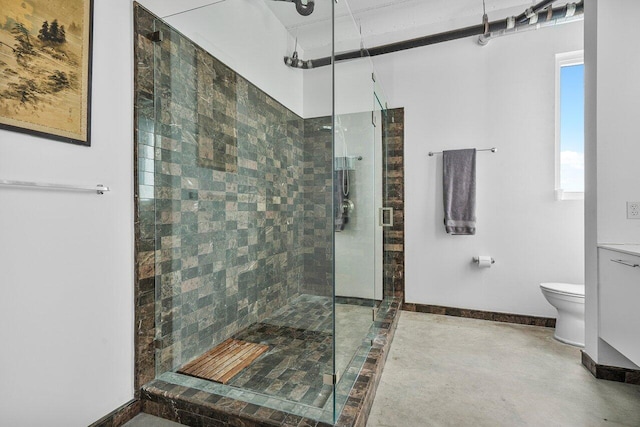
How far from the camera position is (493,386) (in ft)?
5.75

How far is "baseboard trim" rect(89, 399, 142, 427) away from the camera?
1351mm

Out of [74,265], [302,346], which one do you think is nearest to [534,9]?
[302,346]

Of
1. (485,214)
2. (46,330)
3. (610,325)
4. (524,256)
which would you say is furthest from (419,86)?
(46,330)

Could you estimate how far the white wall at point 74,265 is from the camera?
108 centimetres

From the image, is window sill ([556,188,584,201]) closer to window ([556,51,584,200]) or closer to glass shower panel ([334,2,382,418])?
window ([556,51,584,200])

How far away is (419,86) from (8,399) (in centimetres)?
348

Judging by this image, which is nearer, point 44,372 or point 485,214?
point 44,372

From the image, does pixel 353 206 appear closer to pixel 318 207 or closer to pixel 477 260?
pixel 318 207

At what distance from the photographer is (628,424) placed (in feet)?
4.73

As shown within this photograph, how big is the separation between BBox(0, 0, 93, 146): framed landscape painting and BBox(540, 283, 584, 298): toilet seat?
10.2 feet

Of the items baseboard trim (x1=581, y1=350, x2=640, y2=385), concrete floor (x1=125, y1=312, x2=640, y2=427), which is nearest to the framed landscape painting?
concrete floor (x1=125, y1=312, x2=640, y2=427)

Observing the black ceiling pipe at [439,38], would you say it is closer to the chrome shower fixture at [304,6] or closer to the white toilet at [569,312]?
the chrome shower fixture at [304,6]

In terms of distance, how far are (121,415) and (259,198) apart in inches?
53.9

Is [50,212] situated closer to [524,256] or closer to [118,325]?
[118,325]
